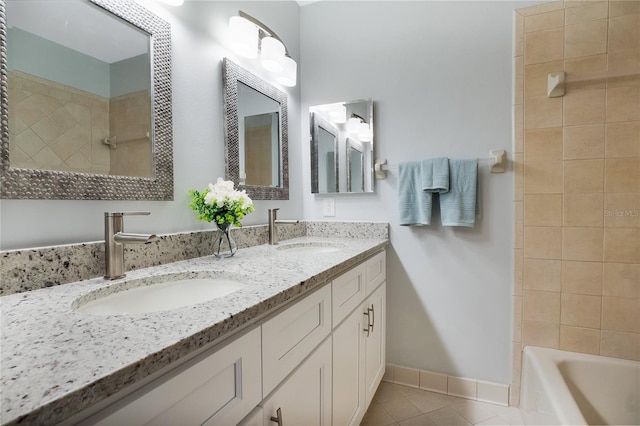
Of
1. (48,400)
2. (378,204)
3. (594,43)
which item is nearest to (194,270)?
(48,400)

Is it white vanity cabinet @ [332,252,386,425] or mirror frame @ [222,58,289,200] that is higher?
mirror frame @ [222,58,289,200]

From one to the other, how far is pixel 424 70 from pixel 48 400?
1.95 metres

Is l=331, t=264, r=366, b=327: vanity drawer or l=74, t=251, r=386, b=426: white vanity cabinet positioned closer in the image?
l=74, t=251, r=386, b=426: white vanity cabinet

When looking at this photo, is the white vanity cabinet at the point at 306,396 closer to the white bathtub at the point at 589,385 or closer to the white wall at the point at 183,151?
the white wall at the point at 183,151

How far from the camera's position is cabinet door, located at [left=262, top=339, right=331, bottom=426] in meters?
0.73

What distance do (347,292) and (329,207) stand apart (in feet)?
2.85

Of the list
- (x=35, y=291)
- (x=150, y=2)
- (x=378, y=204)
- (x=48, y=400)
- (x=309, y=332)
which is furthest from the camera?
(x=378, y=204)

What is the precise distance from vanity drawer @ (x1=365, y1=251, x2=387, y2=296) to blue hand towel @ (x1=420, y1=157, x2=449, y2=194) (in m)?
0.45

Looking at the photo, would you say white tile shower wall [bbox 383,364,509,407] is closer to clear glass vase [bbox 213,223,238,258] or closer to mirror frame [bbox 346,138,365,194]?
mirror frame [bbox 346,138,365,194]

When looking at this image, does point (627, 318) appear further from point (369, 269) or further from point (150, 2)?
point (150, 2)

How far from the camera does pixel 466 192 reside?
159cm

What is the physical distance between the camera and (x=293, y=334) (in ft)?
2.67

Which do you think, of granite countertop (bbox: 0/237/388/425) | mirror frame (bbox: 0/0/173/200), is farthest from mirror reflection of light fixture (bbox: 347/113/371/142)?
granite countertop (bbox: 0/237/388/425)

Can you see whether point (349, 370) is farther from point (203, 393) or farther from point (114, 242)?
point (114, 242)
